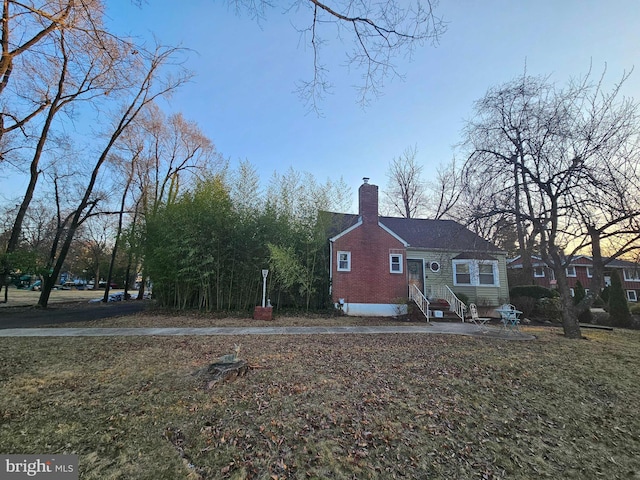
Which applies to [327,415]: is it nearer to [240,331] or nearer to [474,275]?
[240,331]

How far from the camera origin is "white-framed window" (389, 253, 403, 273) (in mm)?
13180

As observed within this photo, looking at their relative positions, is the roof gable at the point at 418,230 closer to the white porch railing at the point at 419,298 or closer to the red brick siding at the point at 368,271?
the red brick siding at the point at 368,271

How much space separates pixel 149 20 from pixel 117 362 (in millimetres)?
5372

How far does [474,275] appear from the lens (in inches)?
538

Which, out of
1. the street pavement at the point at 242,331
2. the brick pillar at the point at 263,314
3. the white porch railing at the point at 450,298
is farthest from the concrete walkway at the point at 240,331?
the white porch railing at the point at 450,298

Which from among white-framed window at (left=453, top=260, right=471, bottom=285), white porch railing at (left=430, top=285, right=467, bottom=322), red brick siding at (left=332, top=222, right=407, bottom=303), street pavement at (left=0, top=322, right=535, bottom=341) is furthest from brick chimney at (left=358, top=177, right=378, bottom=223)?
street pavement at (left=0, top=322, right=535, bottom=341)

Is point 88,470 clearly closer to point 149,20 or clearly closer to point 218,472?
point 218,472

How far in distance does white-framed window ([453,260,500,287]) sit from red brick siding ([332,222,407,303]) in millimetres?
2790

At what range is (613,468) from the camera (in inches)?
106

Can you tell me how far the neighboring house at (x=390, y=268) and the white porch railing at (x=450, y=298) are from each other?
0.14 metres

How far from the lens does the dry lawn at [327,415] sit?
262cm

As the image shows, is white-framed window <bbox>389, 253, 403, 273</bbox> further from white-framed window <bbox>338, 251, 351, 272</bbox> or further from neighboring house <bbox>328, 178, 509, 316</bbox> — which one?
white-framed window <bbox>338, 251, 351, 272</bbox>

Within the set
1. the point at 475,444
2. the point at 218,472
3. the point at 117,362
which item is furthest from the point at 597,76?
the point at 117,362

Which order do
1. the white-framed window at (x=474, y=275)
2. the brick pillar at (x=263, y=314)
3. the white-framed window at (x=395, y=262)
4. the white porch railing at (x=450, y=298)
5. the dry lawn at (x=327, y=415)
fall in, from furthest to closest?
1. the white-framed window at (x=474, y=275)
2. the white-framed window at (x=395, y=262)
3. the white porch railing at (x=450, y=298)
4. the brick pillar at (x=263, y=314)
5. the dry lawn at (x=327, y=415)
